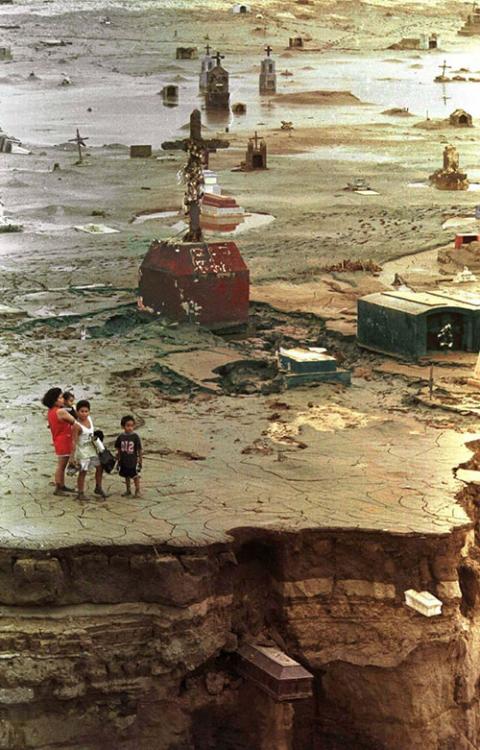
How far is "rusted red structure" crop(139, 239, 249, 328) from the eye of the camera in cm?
2634

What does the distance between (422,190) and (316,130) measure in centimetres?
1852

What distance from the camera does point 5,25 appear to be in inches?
4011

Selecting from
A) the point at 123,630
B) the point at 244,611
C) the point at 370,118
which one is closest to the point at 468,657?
the point at 244,611

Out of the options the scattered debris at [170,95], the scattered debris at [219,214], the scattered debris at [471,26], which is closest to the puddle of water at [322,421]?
the scattered debris at [219,214]

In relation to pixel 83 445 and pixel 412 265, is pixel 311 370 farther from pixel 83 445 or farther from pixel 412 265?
pixel 412 265

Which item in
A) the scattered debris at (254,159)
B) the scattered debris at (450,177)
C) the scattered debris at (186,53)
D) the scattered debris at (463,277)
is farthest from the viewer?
the scattered debris at (186,53)

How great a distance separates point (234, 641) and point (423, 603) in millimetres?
2001

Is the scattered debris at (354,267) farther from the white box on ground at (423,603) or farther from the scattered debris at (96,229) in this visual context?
the white box on ground at (423,603)

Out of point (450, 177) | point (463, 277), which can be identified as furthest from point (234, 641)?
point (450, 177)

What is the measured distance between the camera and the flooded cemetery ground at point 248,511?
56.6 feet

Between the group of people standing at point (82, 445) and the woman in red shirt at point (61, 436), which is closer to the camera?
the group of people standing at point (82, 445)

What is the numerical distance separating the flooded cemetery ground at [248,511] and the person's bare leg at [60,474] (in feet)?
0.56

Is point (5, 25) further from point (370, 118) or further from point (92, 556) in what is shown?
point (92, 556)

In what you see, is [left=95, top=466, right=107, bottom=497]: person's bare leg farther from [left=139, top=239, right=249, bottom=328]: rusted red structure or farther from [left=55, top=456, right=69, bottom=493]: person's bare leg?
[left=139, top=239, right=249, bottom=328]: rusted red structure
